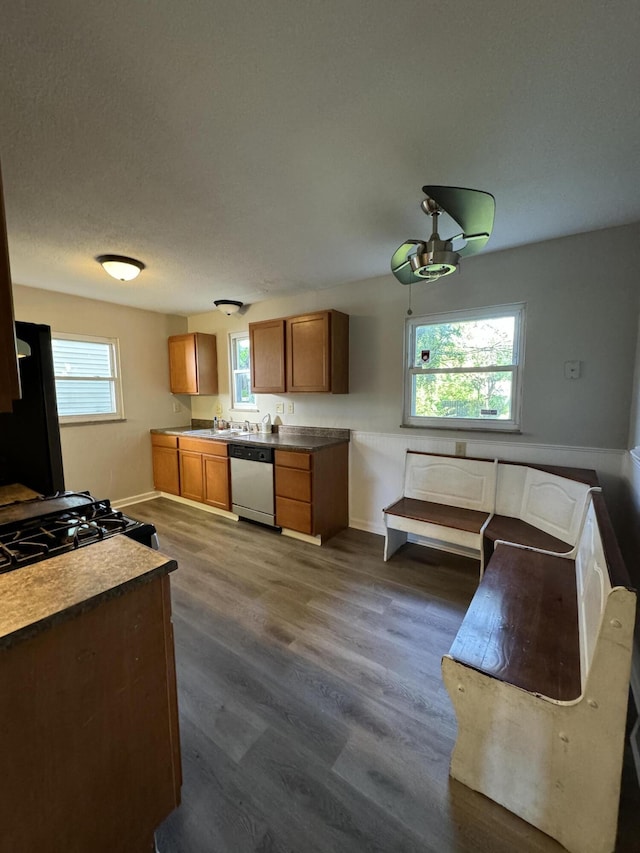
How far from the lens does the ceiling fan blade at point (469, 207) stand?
1.36 meters

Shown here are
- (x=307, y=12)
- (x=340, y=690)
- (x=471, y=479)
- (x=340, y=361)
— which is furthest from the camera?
(x=340, y=361)

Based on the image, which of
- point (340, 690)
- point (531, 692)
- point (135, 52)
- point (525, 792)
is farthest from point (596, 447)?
point (135, 52)

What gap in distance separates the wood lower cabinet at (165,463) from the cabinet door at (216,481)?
0.57 metres

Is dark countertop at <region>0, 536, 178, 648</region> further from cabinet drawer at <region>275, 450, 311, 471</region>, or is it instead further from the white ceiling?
cabinet drawer at <region>275, 450, 311, 471</region>

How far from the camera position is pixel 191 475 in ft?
13.5

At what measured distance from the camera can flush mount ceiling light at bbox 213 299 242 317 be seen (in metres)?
4.00

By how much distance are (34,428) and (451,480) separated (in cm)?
291

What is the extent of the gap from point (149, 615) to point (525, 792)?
4.49 feet

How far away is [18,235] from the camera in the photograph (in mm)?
2262

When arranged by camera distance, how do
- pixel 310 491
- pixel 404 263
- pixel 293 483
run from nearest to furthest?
pixel 404 263 < pixel 310 491 < pixel 293 483

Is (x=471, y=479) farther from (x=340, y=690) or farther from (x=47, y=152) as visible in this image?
(x=47, y=152)

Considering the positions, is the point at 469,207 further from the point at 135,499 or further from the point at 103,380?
the point at 135,499

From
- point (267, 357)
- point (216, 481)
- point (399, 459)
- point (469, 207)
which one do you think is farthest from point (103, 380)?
point (469, 207)

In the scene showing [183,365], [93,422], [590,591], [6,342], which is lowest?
[590,591]
